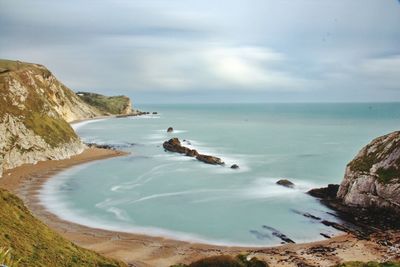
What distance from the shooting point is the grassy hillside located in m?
18.8

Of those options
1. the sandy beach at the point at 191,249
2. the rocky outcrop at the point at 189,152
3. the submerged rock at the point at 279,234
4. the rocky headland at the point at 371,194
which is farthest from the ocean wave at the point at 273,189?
the rocky outcrop at the point at 189,152

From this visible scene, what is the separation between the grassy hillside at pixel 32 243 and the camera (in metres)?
18.8

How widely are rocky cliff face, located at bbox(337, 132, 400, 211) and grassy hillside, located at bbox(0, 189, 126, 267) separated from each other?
92.3ft

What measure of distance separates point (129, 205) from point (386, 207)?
1067 inches

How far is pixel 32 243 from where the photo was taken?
67.2 ft

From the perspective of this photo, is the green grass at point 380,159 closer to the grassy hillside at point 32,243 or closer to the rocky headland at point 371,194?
the rocky headland at point 371,194

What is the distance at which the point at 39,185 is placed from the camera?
4962 cm

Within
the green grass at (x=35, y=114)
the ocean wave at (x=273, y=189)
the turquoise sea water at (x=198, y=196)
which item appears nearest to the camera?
the turquoise sea water at (x=198, y=196)

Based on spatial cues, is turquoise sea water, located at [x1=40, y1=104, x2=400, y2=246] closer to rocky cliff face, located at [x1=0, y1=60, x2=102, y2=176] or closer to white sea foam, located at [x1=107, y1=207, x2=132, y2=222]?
white sea foam, located at [x1=107, y1=207, x2=132, y2=222]

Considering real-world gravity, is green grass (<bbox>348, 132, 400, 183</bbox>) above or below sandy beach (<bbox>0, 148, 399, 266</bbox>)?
above

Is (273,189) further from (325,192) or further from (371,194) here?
(371,194)

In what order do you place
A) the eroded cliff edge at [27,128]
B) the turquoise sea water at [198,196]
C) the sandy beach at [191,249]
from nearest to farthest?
the sandy beach at [191,249] < the turquoise sea water at [198,196] < the eroded cliff edge at [27,128]

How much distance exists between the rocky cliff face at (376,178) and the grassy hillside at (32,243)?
28.1 m

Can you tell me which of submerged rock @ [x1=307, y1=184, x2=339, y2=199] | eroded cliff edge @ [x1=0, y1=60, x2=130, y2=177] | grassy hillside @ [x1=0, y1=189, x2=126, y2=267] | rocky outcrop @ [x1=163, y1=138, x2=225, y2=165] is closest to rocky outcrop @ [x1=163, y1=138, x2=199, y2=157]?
rocky outcrop @ [x1=163, y1=138, x2=225, y2=165]
